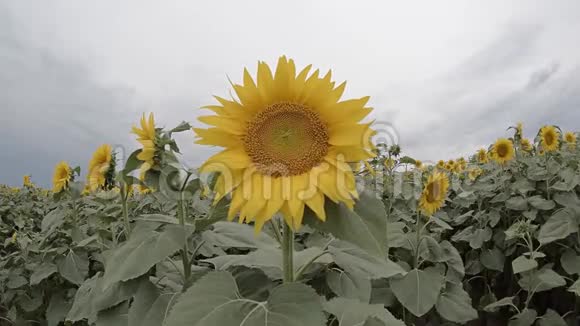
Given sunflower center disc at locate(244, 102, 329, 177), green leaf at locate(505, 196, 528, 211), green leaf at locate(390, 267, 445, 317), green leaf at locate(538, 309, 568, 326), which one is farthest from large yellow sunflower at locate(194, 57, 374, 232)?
green leaf at locate(505, 196, 528, 211)

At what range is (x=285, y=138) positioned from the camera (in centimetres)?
148

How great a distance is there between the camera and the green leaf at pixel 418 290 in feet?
8.16

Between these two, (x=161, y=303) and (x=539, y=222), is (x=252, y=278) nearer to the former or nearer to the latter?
(x=161, y=303)

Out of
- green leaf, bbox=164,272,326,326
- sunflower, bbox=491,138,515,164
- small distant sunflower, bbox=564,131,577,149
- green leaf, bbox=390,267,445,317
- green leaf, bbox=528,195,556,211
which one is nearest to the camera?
green leaf, bbox=164,272,326,326

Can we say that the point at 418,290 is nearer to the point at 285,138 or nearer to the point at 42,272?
the point at 285,138

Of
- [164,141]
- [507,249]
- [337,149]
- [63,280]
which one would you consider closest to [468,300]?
[507,249]

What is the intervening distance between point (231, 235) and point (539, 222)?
3.83 meters

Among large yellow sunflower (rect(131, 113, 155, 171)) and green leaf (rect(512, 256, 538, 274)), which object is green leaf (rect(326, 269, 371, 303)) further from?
green leaf (rect(512, 256, 538, 274))

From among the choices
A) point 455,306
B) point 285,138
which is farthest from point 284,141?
point 455,306

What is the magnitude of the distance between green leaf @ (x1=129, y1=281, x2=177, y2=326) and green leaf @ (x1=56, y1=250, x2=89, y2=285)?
7.15ft

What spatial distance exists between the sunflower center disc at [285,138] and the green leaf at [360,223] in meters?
0.19

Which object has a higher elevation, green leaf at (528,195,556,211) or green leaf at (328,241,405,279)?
green leaf at (528,195,556,211)

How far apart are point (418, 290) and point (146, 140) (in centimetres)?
170

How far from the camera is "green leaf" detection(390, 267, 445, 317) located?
8.16 ft
